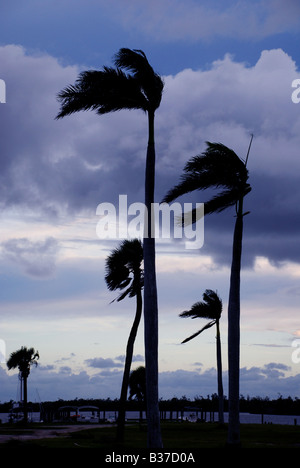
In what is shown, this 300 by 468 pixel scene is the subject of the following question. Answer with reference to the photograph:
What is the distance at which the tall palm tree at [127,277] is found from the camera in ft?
112

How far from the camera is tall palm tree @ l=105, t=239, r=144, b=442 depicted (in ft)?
112

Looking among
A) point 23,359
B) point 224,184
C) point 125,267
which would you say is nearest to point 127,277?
point 125,267

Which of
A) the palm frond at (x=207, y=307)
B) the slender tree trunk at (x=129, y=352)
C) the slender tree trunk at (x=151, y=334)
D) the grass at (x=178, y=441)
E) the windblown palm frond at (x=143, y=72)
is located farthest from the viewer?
the palm frond at (x=207, y=307)

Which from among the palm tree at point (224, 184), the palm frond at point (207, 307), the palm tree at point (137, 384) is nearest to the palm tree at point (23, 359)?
the palm tree at point (137, 384)

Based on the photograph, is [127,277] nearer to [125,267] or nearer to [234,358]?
[125,267]

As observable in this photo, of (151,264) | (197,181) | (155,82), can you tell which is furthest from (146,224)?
(155,82)

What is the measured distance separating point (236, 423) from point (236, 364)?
82.5 inches

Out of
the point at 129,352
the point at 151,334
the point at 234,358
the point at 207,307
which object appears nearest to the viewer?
the point at 151,334

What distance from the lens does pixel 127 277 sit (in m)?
35.4

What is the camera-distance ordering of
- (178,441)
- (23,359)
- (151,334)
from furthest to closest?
1. (23,359)
2. (178,441)
3. (151,334)

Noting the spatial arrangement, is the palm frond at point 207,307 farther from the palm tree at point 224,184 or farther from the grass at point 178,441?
the palm tree at point 224,184

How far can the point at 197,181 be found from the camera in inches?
985

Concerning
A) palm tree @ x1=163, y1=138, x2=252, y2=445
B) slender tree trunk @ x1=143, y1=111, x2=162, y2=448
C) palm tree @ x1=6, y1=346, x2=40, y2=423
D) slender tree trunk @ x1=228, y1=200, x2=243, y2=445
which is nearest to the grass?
slender tree trunk @ x1=143, y1=111, x2=162, y2=448
